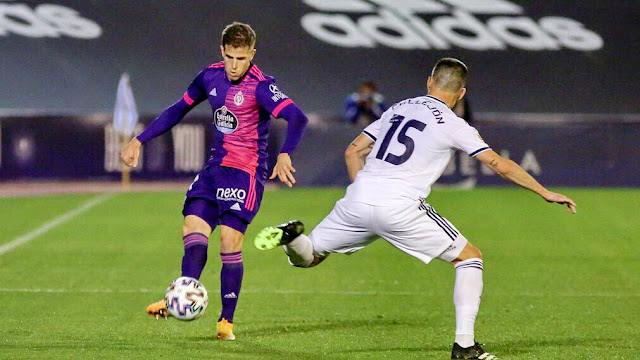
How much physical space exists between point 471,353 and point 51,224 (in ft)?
34.9

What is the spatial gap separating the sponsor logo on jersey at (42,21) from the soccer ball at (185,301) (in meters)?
20.8

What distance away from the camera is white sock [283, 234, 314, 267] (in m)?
7.72

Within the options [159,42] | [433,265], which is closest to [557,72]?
[159,42]

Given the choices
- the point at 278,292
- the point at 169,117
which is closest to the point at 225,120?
the point at 169,117

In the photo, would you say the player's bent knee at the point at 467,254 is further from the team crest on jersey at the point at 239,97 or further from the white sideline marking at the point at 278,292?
the white sideline marking at the point at 278,292

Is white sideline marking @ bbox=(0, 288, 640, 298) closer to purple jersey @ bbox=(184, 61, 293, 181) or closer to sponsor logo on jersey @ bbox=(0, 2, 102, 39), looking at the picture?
purple jersey @ bbox=(184, 61, 293, 181)

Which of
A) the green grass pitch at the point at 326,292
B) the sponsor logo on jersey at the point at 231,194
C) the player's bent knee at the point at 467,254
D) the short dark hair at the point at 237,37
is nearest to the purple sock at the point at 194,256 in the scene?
the sponsor logo on jersey at the point at 231,194

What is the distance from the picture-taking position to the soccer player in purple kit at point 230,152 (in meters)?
8.00

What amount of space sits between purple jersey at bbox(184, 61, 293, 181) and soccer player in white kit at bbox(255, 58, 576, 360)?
0.80 meters

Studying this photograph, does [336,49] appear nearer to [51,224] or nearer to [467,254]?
[51,224]

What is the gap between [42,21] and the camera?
89.4 ft

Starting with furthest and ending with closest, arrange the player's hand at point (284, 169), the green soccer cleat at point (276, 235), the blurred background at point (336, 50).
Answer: the blurred background at point (336, 50), the player's hand at point (284, 169), the green soccer cleat at point (276, 235)

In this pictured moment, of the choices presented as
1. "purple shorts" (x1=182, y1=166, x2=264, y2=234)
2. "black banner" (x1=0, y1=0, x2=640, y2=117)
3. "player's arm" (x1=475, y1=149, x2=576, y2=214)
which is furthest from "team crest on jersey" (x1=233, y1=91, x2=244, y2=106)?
"black banner" (x1=0, y1=0, x2=640, y2=117)

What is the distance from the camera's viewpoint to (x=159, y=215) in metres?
18.2
